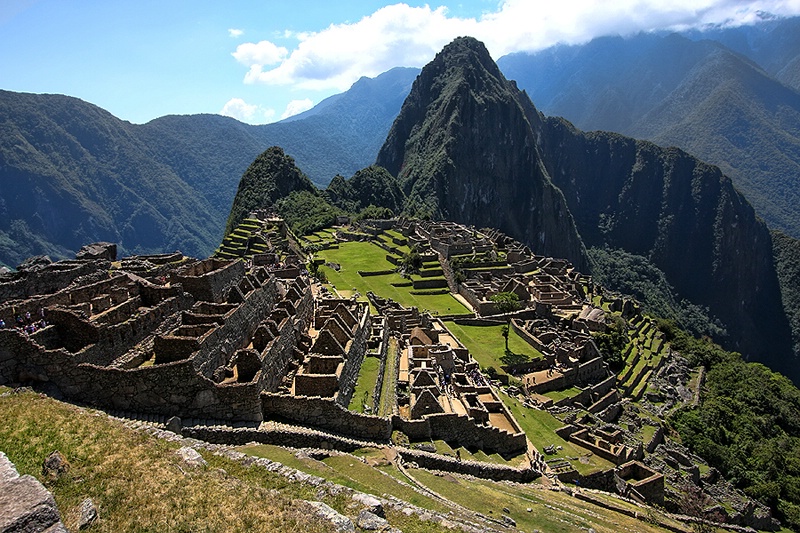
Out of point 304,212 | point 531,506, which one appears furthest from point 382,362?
point 304,212

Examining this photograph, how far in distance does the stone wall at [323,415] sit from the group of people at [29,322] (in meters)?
8.45

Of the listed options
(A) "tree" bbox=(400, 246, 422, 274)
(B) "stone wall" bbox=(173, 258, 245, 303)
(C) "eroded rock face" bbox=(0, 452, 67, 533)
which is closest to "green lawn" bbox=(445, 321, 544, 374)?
(A) "tree" bbox=(400, 246, 422, 274)

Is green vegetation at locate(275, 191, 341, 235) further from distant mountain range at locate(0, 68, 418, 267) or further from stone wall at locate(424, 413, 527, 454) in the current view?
stone wall at locate(424, 413, 527, 454)

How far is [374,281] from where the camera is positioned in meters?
68.8

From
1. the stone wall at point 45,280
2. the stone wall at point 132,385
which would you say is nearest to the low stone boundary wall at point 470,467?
the stone wall at point 132,385

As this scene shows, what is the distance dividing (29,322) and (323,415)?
38.8 ft

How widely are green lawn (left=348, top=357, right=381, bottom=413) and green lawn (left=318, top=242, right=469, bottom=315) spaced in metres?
26.0

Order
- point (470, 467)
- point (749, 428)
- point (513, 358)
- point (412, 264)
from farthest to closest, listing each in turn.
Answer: point (412, 264) → point (749, 428) → point (513, 358) → point (470, 467)

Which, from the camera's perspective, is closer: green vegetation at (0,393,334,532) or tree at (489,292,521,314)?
green vegetation at (0,393,334,532)

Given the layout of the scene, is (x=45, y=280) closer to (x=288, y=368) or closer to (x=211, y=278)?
(x=211, y=278)

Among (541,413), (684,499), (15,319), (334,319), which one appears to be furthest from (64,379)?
(684,499)

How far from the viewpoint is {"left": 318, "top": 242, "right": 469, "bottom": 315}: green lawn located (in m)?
60.8

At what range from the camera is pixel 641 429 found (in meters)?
41.3

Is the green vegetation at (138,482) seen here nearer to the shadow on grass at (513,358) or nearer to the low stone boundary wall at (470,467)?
the low stone boundary wall at (470,467)
